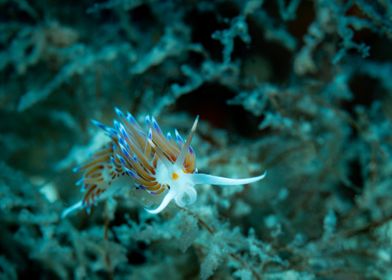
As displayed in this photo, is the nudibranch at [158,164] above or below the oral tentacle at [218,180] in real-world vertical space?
→ above

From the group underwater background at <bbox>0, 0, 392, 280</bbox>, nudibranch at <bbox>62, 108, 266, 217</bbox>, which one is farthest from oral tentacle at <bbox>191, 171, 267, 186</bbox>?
underwater background at <bbox>0, 0, 392, 280</bbox>

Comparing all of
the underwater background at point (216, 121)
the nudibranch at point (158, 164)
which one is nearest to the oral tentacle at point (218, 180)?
the nudibranch at point (158, 164)

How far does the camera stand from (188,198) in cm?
216

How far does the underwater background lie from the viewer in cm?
310

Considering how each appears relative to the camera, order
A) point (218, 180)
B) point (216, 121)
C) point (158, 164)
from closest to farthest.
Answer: point (218, 180) < point (158, 164) < point (216, 121)

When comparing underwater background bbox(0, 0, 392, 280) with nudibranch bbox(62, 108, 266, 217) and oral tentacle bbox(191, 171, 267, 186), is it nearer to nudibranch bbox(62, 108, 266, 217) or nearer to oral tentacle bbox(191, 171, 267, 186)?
nudibranch bbox(62, 108, 266, 217)

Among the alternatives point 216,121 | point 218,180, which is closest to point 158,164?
point 218,180

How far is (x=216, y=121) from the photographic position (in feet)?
15.1

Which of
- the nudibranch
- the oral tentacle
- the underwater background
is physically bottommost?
the oral tentacle

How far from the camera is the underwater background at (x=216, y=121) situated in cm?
310

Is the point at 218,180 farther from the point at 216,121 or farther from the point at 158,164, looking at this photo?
the point at 216,121

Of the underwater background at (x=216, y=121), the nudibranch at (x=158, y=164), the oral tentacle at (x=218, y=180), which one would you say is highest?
the underwater background at (x=216, y=121)

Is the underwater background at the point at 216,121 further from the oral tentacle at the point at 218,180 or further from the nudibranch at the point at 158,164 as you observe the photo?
the oral tentacle at the point at 218,180

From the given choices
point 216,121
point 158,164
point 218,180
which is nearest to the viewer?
point 218,180
